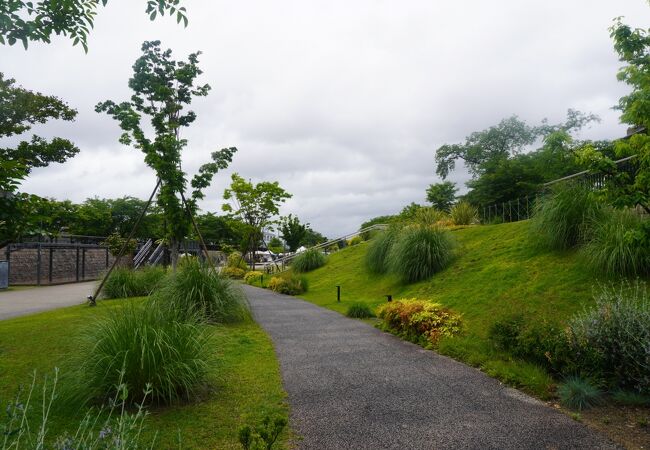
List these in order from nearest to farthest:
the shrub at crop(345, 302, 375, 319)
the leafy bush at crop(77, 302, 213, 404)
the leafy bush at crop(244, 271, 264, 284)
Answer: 1. the leafy bush at crop(77, 302, 213, 404)
2. the shrub at crop(345, 302, 375, 319)
3. the leafy bush at crop(244, 271, 264, 284)

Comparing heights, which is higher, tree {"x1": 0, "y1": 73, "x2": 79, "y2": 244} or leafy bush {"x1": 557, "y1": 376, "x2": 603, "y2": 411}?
tree {"x1": 0, "y1": 73, "x2": 79, "y2": 244}

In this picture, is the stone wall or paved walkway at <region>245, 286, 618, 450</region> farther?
the stone wall

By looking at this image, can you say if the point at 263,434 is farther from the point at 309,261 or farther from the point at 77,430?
the point at 309,261

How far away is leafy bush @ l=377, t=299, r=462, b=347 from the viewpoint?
284 inches

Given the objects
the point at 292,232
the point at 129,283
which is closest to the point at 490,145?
the point at 292,232

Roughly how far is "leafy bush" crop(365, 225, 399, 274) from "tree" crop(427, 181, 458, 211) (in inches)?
1058

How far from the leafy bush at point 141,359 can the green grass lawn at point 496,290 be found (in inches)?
144

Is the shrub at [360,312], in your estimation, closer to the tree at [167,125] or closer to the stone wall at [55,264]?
the tree at [167,125]

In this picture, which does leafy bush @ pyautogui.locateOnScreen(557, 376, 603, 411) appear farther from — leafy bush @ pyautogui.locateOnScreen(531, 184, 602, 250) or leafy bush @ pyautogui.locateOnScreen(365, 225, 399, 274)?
leafy bush @ pyautogui.locateOnScreen(365, 225, 399, 274)

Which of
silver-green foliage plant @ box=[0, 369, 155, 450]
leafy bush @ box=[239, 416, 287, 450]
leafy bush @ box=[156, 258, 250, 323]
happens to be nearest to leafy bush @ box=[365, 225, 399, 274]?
leafy bush @ box=[156, 258, 250, 323]

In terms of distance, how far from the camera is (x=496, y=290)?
8.90 m

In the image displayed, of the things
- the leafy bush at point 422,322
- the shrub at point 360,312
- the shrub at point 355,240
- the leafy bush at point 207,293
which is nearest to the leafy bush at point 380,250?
the shrub at point 360,312

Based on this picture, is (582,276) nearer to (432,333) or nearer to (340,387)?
(432,333)

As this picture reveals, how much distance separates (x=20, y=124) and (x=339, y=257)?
52.6 feet
